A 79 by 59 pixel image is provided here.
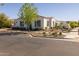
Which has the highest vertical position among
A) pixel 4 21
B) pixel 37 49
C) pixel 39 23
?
pixel 4 21

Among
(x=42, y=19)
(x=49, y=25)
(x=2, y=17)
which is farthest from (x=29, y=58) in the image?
(x=2, y=17)

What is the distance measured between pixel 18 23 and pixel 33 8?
782cm

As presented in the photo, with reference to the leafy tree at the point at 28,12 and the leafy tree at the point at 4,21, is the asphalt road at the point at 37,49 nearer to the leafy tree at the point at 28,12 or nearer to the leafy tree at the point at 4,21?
the leafy tree at the point at 28,12

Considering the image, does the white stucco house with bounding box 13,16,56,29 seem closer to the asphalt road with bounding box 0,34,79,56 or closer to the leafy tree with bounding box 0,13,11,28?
the leafy tree with bounding box 0,13,11,28

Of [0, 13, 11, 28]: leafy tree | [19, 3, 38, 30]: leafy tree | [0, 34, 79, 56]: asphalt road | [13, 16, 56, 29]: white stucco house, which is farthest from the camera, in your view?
[0, 13, 11, 28]: leafy tree

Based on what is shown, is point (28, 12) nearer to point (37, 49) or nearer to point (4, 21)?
point (4, 21)

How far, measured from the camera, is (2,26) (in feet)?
164

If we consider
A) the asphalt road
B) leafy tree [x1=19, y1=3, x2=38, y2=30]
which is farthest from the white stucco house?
the asphalt road

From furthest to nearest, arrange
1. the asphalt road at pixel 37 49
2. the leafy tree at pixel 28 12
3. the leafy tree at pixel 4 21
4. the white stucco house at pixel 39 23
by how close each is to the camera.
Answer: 1. the leafy tree at pixel 4 21
2. the white stucco house at pixel 39 23
3. the leafy tree at pixel 28 12
4. the asphalt road at pixel 37 49

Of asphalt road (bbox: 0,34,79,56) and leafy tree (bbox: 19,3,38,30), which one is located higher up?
leafy tree (bbox: 19,3,38,30)

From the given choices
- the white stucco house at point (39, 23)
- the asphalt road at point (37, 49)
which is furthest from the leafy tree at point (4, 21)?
the asphalt road at point (37, 49)

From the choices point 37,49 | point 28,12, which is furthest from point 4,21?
point 37,49

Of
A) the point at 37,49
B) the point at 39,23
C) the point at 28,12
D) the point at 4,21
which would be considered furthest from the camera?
the point at 4,21

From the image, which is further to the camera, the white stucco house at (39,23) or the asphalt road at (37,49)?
the white stucco house at (39,23)
